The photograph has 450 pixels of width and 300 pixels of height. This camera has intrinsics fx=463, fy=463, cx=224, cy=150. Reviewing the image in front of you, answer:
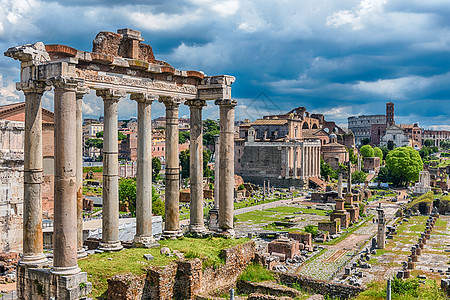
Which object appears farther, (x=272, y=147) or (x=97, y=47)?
(x=272, y=147)

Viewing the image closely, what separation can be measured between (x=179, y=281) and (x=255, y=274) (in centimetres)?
349

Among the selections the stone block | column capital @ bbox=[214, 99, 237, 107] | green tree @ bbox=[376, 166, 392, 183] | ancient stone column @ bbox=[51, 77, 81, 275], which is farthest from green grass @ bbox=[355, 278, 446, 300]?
green tree @ bbox=[376, 166, 392, 183]

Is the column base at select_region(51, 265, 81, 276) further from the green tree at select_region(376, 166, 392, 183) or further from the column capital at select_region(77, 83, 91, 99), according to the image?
the green tree at select_region(376, 166, 392, 183)

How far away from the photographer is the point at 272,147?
3834 inches

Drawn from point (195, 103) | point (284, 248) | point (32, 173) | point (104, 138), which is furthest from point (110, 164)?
point (284, 248)

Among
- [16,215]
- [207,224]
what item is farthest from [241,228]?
[16,215]

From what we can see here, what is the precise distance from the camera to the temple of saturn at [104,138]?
40.9ft

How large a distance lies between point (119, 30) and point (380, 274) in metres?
21.3

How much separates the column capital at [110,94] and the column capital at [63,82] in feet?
8.42

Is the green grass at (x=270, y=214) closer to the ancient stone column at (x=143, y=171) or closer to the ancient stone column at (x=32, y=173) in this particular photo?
the ancient stone column at (x=143, y=171)

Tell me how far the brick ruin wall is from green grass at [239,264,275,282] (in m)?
0.32

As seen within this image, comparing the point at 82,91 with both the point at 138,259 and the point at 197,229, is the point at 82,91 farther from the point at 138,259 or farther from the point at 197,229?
the point at 197,229

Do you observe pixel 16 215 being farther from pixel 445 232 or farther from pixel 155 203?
pixel 445 232

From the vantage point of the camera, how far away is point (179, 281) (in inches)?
554
